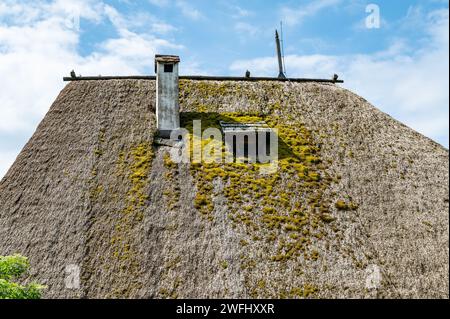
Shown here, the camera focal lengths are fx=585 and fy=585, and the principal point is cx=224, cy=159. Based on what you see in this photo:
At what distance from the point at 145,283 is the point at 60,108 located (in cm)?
786

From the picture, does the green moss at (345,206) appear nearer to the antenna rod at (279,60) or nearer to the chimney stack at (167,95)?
the chimney stack at (167,95)

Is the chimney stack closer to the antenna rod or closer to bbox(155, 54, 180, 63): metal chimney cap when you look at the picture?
bbox(155, 54, 180, 63): metal chimney cap

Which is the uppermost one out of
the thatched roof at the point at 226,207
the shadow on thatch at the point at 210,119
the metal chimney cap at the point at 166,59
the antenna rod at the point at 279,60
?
the antenna rod at the point at 279,60

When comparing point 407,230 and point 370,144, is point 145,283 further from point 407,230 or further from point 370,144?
point 370,144

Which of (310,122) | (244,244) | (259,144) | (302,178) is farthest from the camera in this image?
(310,122)

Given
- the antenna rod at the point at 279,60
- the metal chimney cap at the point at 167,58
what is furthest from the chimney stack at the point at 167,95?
the antenna rod at the point at 279,60

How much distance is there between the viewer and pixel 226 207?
16.0 m

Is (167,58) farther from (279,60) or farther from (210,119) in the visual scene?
(279,60)

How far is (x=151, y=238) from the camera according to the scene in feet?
48.9

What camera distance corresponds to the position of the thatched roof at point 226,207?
557 inches

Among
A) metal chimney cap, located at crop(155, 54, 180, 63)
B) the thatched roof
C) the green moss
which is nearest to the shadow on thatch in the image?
the thatched roof

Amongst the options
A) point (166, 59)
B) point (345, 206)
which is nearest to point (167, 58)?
point (166, 59)
